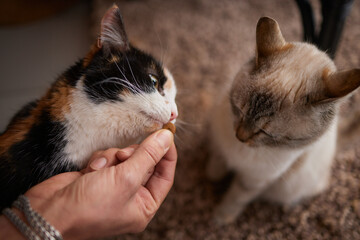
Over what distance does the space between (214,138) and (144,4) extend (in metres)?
1.59

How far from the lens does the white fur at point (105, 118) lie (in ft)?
2.86

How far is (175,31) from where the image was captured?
212cm

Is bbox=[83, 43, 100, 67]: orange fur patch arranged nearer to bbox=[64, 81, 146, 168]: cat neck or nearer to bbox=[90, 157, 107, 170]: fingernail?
bbox=[64, 81, 146, 168]: cat neck

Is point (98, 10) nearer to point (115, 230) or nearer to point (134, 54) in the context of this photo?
point (134, 54)

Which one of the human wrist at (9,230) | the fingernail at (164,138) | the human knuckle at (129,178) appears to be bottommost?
the human wrist at (9,230)

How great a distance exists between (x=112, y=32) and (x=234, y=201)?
1038 millimetres

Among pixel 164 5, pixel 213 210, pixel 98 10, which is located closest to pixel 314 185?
pixel 213 210

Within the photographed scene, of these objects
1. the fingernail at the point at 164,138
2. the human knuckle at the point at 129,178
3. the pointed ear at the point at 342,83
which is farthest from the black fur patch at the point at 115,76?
the pointed ear at the point at 342,83

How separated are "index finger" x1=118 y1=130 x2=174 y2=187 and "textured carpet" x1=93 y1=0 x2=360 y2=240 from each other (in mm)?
323

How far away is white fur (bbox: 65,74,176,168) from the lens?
0.87 metres

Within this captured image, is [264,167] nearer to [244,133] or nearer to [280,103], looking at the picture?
[244,133]

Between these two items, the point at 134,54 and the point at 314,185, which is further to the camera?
the point at 314,185

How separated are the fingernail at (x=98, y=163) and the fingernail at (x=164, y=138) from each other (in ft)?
0.63

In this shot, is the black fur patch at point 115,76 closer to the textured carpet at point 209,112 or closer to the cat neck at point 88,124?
the cat neck at point 88,124
